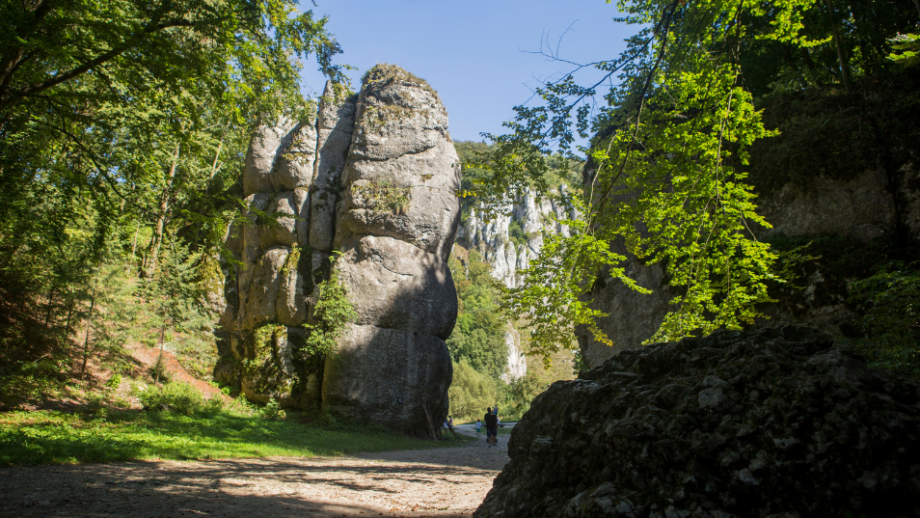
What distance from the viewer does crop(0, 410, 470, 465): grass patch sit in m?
5.75

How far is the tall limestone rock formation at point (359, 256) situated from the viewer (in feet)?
54.2

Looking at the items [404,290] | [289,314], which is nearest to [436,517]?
[404,290]

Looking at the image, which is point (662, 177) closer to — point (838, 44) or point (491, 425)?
point (838, 44)

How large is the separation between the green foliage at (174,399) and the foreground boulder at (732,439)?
1091cm

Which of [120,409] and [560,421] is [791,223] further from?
[120,409]

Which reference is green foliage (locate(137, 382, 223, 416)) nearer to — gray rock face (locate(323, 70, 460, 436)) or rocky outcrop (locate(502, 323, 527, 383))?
gray rock face (locate(323, 70, 460, 436))

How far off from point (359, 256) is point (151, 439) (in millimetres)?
11114

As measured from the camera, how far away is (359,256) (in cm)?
1808

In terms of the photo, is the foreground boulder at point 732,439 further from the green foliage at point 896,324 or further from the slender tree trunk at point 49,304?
the slender tree trunk at point 49,304

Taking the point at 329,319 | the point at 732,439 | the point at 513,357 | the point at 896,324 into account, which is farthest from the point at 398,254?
the point at 513,357

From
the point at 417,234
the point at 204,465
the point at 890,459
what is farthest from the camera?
the point at 417,234

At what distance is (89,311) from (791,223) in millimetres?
15609

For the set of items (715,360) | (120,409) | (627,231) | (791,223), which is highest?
(791,223)

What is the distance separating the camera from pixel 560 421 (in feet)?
9.84
